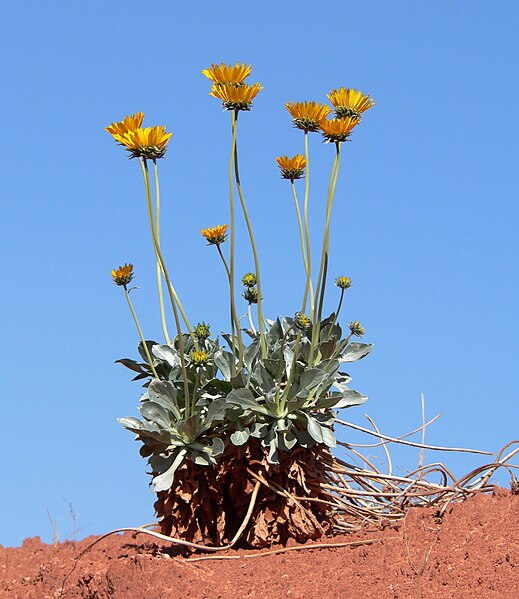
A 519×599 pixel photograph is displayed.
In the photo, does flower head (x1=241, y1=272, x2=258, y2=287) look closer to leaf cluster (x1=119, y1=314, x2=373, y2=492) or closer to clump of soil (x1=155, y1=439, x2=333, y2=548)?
leaf cluster (x1=119, y1=314, x2=373, y2=492)

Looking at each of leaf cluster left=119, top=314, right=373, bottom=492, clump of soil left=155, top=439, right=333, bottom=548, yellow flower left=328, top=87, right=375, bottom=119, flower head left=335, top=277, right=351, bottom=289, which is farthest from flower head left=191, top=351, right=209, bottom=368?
yellow flower left=328, top=87, right=375, bottom=119

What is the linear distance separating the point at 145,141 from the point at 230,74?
456 mm

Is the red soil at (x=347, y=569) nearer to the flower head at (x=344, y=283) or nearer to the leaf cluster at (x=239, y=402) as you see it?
the leaf cluster at (x=239, y=402)

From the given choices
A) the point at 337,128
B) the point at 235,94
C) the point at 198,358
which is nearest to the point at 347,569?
the point at 198,358

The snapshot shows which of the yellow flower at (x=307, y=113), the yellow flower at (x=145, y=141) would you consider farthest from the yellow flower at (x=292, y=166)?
the yellow flower at (x=145, y=141)

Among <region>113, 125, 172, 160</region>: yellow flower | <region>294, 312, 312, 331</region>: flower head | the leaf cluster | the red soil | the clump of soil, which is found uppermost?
<region>113, 125, 172, 160</region>: yellow flower

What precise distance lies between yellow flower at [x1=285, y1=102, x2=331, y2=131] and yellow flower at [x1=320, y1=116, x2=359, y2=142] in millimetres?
156

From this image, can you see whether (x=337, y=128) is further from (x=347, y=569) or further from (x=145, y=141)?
(x=347, y=569)

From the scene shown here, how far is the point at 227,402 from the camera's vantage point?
433cm

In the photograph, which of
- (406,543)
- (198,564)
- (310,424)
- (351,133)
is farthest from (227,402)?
(351,133)

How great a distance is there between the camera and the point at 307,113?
172 inches

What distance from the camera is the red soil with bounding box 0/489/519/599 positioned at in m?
3.68

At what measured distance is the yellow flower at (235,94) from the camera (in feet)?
13.5

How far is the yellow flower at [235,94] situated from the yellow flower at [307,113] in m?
0.30
